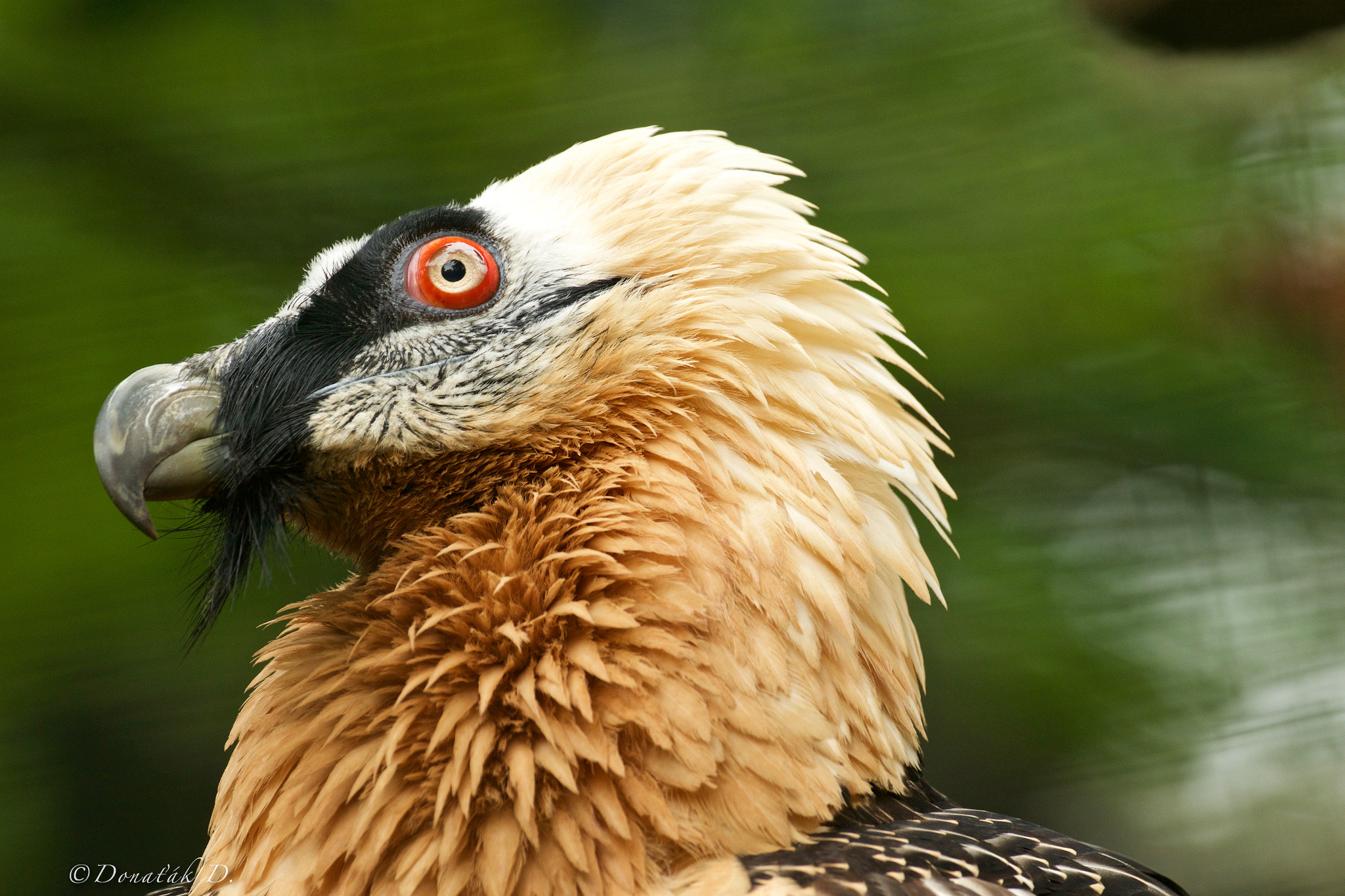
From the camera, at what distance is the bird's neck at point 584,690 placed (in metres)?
1.18

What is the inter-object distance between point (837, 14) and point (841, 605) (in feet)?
5.48

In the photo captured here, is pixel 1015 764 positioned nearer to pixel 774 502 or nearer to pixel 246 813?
pixel 774 502

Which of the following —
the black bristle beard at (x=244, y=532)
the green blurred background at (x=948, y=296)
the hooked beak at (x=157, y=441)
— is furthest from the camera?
the green blurred background at (x=948, y=296)

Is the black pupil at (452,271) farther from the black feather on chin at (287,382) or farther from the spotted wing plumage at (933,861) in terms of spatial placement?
the spotted wing plumage at (933,861)

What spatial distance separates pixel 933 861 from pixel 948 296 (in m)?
1.45

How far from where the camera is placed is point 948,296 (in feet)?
7.69

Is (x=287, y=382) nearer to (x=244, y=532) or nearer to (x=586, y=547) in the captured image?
(x=244, y=532)

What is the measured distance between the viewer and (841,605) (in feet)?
4.44

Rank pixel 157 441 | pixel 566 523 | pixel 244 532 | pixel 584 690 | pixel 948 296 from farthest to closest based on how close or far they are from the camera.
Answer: pixel 948 296
pixel 244 532
pixel 157 441
pixel 566 523
pixel 584 690

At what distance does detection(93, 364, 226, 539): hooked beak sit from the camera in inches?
54.5

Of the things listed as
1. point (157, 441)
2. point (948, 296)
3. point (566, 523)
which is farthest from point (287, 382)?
point (948, 296)

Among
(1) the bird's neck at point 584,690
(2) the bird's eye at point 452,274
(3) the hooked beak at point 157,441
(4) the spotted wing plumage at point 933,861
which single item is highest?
(2) the bird's eye at point 452,274

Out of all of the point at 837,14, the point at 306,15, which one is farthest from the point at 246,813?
the point at 837,14

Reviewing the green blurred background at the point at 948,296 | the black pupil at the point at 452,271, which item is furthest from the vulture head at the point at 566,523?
the green blurred background at the point at 948,296
